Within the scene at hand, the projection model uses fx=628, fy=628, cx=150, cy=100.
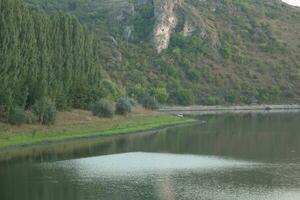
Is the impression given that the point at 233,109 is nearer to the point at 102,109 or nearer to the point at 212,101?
the point at 212,101

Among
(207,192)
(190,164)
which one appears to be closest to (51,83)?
(190,164)

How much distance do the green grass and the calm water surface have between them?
2.42 m

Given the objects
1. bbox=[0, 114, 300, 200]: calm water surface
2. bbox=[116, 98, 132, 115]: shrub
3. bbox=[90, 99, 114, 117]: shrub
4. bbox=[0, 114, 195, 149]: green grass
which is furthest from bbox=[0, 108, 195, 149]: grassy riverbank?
bbox=[0, 114, 300, 200]: calm water surface

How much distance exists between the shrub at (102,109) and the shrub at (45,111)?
612 inches

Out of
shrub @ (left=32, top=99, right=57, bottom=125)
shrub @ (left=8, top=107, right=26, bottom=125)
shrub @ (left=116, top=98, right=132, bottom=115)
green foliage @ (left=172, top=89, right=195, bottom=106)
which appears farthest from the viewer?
green foliage @ (left=172, top=89, right=195, bottom=106)

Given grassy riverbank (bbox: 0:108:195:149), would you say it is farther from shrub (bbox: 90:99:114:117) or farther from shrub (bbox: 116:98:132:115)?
shrub (bbox: 116:98:132:115)

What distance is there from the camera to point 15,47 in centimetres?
8525

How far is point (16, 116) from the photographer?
8444 cm

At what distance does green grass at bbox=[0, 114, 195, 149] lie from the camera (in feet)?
269

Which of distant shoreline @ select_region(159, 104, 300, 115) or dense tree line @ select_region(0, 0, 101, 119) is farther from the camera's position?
distant shoreline @ select_region(159, 104, 300, 115)

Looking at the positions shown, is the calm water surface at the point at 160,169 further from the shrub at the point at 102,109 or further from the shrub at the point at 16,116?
the shrub at the point at 102,109

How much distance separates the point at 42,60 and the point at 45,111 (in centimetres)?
802

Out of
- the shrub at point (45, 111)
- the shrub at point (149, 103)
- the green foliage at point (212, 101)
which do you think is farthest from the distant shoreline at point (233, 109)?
the shrub at point (45, 111)

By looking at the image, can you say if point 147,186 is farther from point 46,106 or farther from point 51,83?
point 51,83
